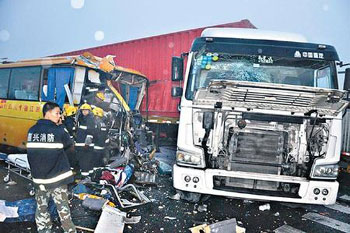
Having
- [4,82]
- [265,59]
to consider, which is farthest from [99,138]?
[4,82]

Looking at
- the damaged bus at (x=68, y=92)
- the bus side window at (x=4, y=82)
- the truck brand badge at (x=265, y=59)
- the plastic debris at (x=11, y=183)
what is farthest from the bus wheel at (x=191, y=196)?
the bus side window at (x=4, y=82)

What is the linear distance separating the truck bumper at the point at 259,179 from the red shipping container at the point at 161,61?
5.15 metres

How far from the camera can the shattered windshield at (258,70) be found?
12.5 ft

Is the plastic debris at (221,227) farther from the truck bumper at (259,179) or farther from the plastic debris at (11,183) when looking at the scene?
the plastic debris at (11,183)

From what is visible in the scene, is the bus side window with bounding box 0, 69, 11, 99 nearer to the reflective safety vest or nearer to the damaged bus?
the damaged bus

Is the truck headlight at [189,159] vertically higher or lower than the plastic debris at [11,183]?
higher

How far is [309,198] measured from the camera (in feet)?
11.2

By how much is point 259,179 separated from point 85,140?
3.42 meters

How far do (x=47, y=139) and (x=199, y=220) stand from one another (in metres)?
2.37

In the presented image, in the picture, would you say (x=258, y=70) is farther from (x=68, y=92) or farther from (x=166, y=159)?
(x=166, y=159)

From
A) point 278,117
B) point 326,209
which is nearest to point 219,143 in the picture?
point 278,117

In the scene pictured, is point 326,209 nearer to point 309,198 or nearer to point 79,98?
point 309,198

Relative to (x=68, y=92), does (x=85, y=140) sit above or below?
below

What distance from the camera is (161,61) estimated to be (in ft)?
30.7
